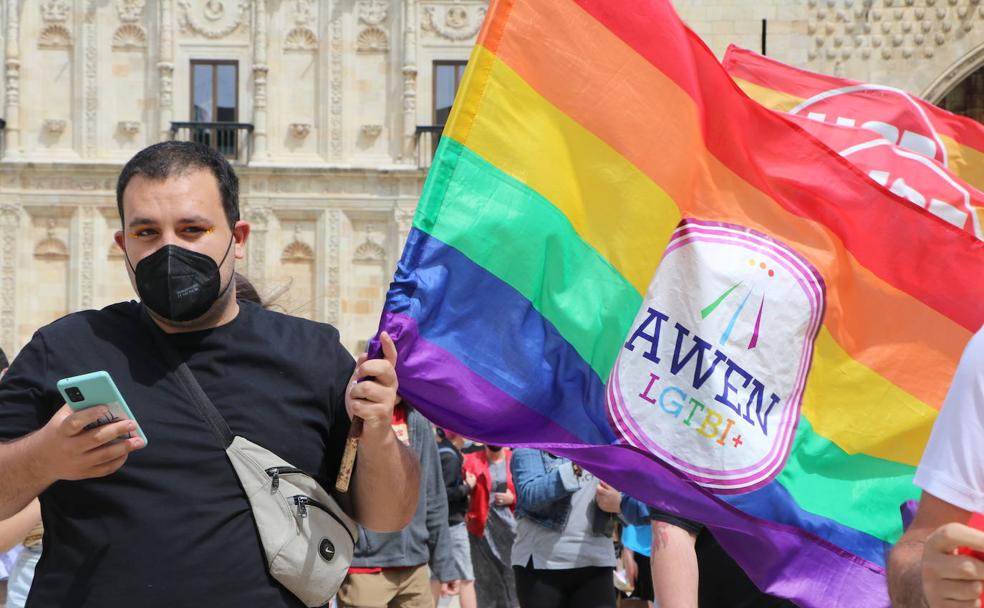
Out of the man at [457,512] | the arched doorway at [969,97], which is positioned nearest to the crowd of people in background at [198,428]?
the man at [457,512]

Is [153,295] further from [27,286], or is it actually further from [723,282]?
[27,286]

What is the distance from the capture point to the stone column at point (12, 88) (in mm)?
24625

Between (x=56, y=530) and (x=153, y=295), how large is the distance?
481 mm

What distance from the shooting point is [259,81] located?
2486cm

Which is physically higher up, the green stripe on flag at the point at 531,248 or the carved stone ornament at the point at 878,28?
the carved stone ornament at the point at 878,28

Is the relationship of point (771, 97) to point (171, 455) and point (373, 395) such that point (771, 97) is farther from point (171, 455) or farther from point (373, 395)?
point (171, 455)

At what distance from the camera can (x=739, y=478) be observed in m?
3.67

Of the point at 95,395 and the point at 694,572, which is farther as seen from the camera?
the point at 694,572

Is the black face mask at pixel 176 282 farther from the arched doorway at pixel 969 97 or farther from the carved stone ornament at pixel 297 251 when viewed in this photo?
the arched doorway at pixel 969 97

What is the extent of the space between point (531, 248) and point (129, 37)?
2281 centimetres

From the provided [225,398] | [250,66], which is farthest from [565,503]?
[250,66]

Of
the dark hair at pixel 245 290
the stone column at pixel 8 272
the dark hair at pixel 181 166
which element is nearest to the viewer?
the dark hair at pixel 181 166

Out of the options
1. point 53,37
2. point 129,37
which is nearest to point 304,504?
point 129,37

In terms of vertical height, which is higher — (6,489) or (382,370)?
(382,370)
